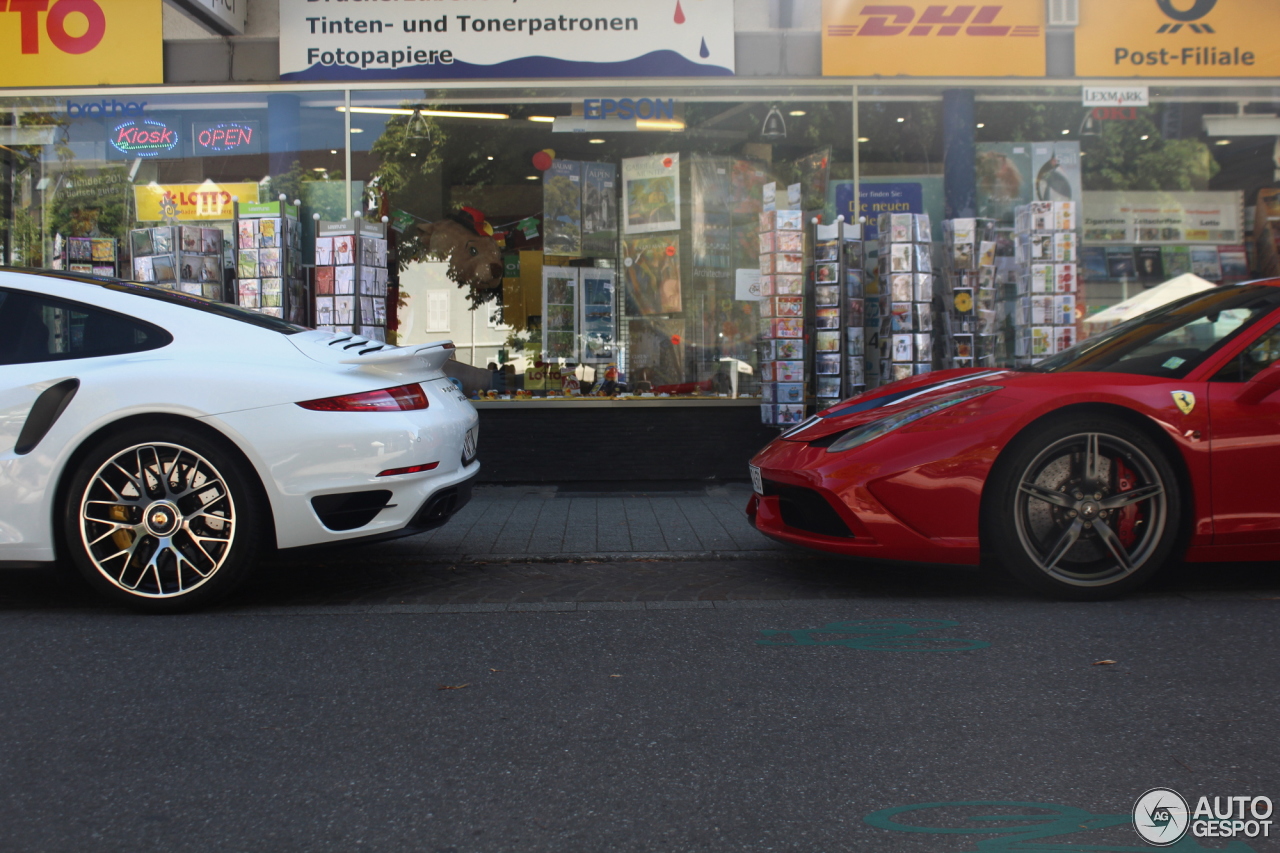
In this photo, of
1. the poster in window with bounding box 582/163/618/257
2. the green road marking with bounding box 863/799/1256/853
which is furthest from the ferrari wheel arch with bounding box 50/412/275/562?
the poster in window with bounding box 582/163/618/257

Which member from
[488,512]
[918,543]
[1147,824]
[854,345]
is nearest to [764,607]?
[918,543]

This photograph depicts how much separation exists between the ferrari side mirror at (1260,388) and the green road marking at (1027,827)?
2.65m

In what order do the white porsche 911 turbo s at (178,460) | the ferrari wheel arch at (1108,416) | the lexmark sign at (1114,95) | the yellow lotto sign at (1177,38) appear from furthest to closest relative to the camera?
the lexmark sign at (1114,95)
the yellow lotto sign at (1177,38)
the ferrari wheel arch at (1108,416)
the white porsche 911 turbo s at (178,460)

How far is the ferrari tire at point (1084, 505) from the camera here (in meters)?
4.43

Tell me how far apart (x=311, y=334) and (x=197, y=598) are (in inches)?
50.9

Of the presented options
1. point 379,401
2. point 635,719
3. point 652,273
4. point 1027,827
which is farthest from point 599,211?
point 1027,827

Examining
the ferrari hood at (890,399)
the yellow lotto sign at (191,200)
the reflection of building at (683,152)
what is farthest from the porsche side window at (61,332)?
the yellow lotto sign at (191,200)

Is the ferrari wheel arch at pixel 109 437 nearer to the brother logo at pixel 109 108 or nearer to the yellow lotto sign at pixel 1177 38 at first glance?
the brother logo at pixel 109 108

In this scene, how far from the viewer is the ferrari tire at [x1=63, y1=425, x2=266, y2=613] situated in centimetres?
434

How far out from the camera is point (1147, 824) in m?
2.38

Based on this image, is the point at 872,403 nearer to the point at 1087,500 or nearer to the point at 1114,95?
the point at 1087,500

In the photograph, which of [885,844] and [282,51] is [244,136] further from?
[885,844]

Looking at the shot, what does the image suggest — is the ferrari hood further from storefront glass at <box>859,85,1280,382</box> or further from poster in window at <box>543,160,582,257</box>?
poster in window at <box>543,160,582,257</box>

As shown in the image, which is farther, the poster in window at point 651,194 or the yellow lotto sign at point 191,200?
the poster in window at point 651,194
